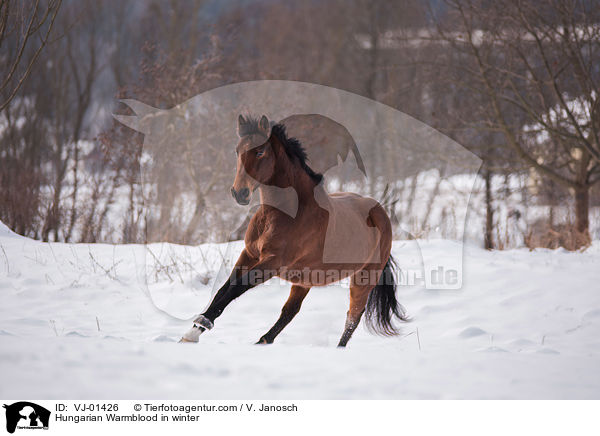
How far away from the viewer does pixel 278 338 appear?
4.57 m

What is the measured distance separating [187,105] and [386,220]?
25.0 feet

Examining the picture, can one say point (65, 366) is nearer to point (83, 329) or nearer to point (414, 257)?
point (83, 329)

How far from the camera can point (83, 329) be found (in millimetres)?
4156

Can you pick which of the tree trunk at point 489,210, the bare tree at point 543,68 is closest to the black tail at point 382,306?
the bare tree at point 543,68

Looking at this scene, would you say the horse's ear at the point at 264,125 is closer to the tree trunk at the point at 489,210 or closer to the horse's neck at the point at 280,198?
the horse's neck at the point at 280,198

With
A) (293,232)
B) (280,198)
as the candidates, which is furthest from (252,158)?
(293,232)

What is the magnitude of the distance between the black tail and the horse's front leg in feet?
4.83

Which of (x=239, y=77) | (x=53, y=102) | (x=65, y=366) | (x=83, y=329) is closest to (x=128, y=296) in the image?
(x=83, y=329)

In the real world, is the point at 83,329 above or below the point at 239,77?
below

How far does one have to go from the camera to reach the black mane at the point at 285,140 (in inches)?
126

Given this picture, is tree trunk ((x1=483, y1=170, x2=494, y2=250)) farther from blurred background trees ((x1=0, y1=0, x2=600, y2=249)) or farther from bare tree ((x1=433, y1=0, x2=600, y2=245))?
bare tree ((x1=433, y1=0, x2=600, y2=245))

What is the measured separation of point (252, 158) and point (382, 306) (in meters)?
1.96

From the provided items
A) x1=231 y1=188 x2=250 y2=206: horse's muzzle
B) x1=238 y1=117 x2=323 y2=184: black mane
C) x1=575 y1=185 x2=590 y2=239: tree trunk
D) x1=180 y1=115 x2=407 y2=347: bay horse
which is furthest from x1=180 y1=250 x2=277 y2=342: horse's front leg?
x1=575 y1=185 x2=590 y2=239: tree trunk
